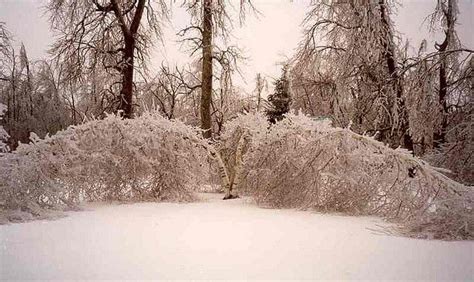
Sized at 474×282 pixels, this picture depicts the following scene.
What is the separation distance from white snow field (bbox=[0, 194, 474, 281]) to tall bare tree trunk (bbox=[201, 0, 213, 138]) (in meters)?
2.88

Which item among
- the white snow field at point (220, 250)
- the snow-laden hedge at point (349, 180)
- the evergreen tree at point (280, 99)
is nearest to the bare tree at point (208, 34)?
the evergreen tree at point (280, 99)

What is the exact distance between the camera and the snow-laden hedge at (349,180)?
3.48 metres

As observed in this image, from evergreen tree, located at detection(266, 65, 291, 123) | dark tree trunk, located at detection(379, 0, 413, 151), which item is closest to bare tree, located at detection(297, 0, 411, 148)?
dark tree trunk, located at detection(379, 0, 413, 151)

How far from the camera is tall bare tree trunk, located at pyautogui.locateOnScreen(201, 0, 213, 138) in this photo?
6980 mm

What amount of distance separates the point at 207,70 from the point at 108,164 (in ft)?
8.66

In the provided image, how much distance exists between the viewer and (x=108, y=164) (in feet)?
16.1

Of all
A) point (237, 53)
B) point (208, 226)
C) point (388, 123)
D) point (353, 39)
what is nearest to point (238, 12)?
point (237, 53)

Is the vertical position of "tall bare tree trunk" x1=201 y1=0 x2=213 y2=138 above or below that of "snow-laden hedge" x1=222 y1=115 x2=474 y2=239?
above

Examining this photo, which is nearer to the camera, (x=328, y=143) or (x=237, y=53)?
(x=328, y=143)

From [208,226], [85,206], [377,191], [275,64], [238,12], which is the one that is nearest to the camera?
[208,226]

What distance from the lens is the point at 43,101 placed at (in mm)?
4980

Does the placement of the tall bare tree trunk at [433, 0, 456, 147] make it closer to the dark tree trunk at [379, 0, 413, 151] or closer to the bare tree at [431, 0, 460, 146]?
the bare tree at [431, 0, 460, 146]

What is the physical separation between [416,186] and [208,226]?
5.05 feet

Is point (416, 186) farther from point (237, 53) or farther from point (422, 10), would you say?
point (237, 53)
